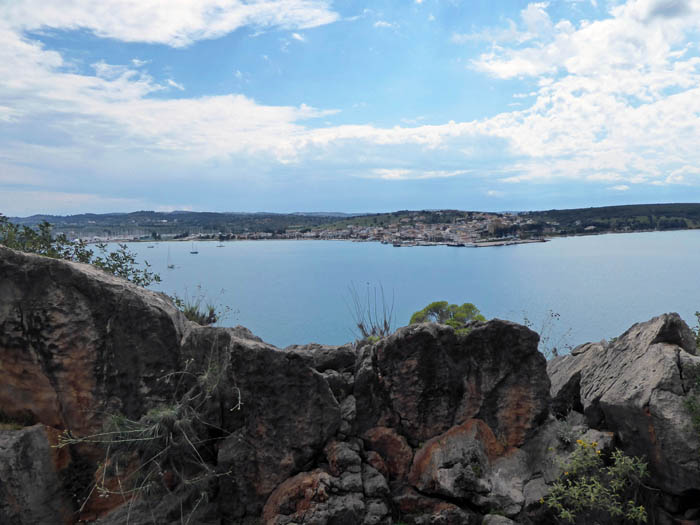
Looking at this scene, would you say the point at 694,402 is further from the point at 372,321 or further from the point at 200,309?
the point at 372,321

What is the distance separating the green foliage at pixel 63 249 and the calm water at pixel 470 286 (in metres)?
1.51

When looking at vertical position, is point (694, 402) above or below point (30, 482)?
above

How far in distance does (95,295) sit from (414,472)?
4.63 metres

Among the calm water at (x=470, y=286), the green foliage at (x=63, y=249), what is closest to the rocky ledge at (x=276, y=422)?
the green foliage at (x=63, y=249)

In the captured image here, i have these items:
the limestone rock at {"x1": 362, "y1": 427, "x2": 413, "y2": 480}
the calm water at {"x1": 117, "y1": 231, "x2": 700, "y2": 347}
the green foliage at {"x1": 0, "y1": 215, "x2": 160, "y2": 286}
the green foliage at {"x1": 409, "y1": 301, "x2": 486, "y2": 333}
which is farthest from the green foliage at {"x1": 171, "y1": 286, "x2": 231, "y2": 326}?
the limestone rock at {"x1": 362, "y1": 427, "x2": 413, "y2": 480}

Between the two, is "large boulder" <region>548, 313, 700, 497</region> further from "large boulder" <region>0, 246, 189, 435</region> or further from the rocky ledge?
"large boulder" <region>0, 246, 189, 435</region>

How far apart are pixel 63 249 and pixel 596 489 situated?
10993mm

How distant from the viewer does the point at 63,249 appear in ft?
35.5

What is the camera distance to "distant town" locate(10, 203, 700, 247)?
88.2 metres

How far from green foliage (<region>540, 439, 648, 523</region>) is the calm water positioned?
28.5 feet

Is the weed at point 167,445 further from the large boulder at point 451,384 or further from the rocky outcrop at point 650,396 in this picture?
the rocky outcrop at point 650,396

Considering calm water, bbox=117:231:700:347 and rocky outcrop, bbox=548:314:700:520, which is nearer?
rocky outcrop, bbox=548:314:700:520

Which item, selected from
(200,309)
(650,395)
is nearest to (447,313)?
(200,309)

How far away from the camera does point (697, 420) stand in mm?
5301
